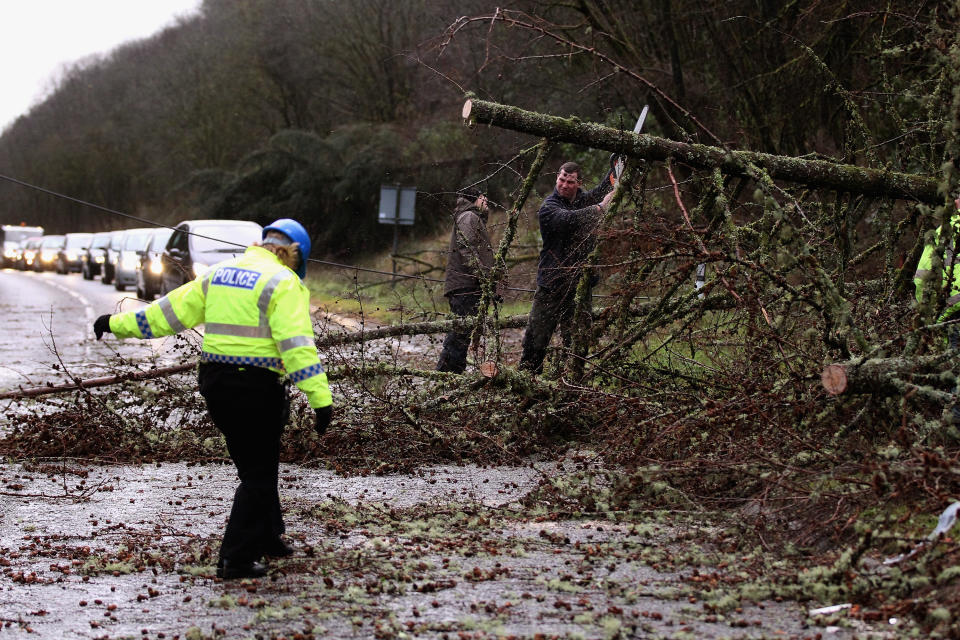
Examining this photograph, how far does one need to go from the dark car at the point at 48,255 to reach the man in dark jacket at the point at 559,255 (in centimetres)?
5141

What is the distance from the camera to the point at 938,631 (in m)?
3.92

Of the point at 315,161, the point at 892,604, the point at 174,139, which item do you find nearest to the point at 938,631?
the point at 892,604

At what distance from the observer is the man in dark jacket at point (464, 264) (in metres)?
9.57

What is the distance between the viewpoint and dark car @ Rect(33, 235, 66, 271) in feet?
185

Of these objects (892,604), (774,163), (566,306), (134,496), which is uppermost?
(774,163)

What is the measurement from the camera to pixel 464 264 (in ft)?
→ 32.6

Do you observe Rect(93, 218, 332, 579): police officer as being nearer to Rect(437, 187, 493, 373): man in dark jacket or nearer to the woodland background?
the woodland background

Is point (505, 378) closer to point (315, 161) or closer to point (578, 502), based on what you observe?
point (578, 502)

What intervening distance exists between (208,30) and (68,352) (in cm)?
4984

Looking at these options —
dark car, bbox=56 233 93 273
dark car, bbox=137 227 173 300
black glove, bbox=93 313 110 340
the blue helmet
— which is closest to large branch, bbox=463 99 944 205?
the blue helmet

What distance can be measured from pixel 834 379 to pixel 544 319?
11.4 ft

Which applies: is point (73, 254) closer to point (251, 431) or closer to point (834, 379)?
point (251, 431)

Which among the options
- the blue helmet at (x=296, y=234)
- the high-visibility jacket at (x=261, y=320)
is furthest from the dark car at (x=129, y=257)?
the high-visibility jacket at (x=261, y=320)

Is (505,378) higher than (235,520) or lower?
higher
